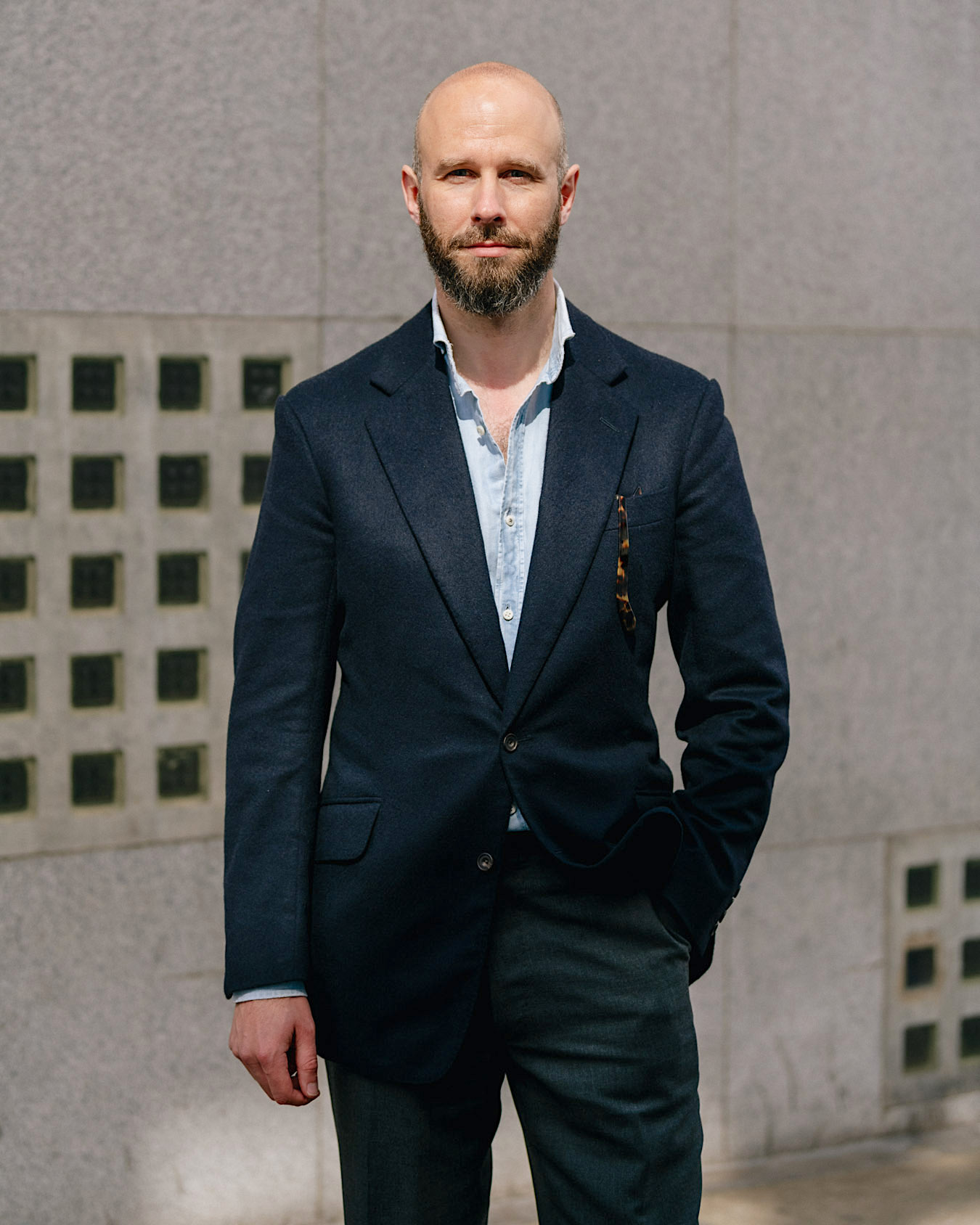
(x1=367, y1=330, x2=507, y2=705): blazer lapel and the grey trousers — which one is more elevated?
(x1=367, y1=330, x2=507, y2=705): blazer lapel

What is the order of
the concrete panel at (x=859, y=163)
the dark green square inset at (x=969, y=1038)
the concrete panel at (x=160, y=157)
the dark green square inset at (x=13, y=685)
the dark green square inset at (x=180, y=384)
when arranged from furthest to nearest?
the dark green square inset at (x=969, y=1038), the concrete panel at (x=859, y=163), the dark green square inset at (x=180, y=384), the dark green square inset at (x=13, y=685), the concrete panel at (x=160, y=157)

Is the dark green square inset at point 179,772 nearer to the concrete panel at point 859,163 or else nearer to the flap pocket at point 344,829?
the flap pocket at point 344,829

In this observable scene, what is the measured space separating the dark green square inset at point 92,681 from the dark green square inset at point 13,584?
181 millimetres

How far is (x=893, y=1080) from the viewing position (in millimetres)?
4582

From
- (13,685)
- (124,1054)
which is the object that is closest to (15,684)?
(13,685)

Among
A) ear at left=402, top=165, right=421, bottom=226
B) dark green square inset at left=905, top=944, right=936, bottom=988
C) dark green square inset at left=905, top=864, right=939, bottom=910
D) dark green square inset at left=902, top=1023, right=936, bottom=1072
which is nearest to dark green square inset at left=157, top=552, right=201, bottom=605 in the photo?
ear at left=402, top=165, right=421, bottom=226

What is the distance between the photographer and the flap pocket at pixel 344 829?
2260 mm

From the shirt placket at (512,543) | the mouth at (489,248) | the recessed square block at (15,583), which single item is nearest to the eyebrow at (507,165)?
the mouth at (489,248)

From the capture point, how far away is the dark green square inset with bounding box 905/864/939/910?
4.59m

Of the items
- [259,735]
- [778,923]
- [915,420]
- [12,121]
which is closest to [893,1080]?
[778,923]

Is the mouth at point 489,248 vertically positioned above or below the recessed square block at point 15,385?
above

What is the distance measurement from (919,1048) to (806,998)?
0.49 meters

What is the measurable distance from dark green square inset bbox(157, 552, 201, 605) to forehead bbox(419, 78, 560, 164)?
1.73m

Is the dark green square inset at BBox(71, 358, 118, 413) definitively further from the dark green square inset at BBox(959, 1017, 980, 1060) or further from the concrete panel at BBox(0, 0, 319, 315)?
the dark green square inset at BBox(959, 1017, 980, 1060)
